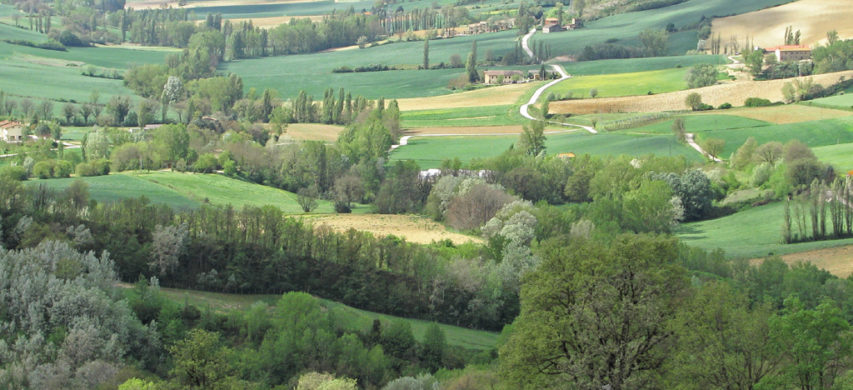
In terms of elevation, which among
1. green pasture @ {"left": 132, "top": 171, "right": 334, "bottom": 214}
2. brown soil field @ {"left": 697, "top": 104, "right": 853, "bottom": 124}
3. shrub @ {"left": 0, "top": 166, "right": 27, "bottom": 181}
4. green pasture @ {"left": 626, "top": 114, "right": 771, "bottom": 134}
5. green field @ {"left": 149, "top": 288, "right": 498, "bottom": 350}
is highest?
brown soil field @ {"left": 697, "top": 104, "right": 853, "bottom": 124}

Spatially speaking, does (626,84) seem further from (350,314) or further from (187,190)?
(350,314)

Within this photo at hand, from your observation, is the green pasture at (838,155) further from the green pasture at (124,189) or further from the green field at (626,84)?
the green pasture at (124,189)

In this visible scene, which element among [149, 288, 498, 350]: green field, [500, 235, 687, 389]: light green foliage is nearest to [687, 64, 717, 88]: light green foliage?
[149, 288, 498, 350]: green field

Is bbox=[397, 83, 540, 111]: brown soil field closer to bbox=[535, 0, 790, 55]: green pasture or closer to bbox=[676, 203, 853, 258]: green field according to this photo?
bbox=[535, 0, 790, 55]: green pasture

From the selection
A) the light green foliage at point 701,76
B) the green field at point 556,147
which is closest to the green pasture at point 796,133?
the green field at point 556,147

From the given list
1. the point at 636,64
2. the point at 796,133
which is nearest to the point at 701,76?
the point at 636,64

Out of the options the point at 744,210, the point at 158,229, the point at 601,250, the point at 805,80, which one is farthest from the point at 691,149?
the point at 601,250
